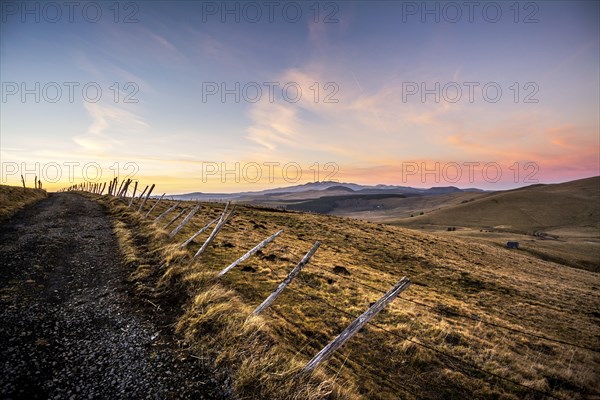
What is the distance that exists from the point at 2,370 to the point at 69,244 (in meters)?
10.4

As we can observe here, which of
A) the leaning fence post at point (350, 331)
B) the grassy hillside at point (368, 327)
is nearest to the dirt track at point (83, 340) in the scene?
the grassy hillside at point (368, 327)

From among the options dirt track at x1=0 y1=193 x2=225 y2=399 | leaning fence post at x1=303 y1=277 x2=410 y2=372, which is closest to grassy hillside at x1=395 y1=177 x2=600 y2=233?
leaning fence post at x1=303 y1=277 x2=410 y2=372

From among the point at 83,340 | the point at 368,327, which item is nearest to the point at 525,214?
the point at 368,327

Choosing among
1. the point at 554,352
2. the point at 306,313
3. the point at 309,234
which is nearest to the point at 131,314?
the point at 306,313

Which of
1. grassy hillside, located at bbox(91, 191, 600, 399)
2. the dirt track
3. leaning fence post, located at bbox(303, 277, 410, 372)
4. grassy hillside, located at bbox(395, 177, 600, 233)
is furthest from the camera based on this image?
grassy hillside, located at bbox(395, 177, 600, 233)

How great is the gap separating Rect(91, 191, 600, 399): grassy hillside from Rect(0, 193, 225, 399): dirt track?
646 millimetres

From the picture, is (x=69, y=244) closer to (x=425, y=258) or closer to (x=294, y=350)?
(x=294, y=350)

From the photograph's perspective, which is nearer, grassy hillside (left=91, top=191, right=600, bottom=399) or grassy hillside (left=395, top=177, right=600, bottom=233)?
grassy hillside (left=91, top=191, right=600, bottom=399)

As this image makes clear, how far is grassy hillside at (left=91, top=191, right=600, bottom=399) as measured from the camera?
6160 millimetres

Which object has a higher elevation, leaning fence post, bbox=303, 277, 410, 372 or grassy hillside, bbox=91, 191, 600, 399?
leaning fence post, bbox=303, 277, 410, 372

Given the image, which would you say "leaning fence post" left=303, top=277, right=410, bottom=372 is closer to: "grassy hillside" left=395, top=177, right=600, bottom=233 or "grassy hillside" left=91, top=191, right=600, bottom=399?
"grassy hillside" left=91, top=191, right=600, bottom=399

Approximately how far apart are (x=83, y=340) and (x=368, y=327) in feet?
27.9

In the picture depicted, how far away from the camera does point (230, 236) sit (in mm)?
19438

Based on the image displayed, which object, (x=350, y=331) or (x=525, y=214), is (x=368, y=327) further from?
(x=525, y=214)
